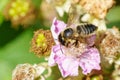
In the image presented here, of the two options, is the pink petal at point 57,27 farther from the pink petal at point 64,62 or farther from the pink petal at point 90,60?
the pink petal at point 90,60

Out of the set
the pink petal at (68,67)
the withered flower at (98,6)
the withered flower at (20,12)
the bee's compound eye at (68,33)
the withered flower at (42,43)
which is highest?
the withered flower at (20,12)

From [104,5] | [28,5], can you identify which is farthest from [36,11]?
[104,5]

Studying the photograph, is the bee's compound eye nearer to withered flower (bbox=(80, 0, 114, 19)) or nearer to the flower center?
the flower center

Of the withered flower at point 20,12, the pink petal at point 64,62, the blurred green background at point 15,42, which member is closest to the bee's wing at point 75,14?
the pink petal at point 64,62

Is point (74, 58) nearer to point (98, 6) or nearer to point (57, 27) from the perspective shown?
point (57, 27)

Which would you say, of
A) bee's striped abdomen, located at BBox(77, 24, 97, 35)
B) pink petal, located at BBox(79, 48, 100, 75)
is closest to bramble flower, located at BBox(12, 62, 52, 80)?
pink petal, located at BBox(79, 48, 100, 75)

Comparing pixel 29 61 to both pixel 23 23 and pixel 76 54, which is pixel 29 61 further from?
pixel 76 54
